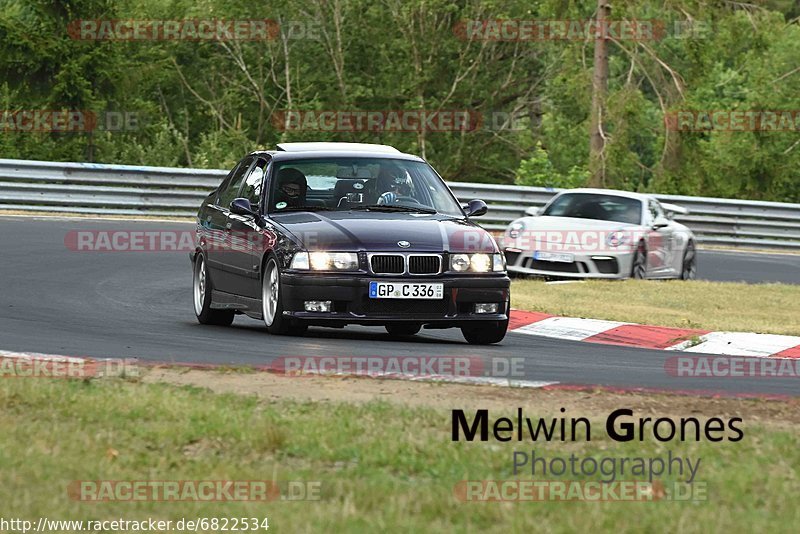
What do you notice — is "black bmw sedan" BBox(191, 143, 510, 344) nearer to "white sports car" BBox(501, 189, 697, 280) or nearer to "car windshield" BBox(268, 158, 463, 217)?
"car windshield" BBox(268, 158, 463, 217)

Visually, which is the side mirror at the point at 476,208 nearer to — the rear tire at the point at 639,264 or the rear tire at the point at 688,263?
the rear tire at the point at 639,264

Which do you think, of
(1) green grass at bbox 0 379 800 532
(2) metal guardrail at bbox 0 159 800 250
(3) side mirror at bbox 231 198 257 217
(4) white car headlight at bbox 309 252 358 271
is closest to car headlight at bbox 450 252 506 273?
(4) white car headlight at bbox 309 252 358 271

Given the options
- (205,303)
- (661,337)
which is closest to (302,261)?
(205,303)

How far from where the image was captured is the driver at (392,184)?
12625 mm

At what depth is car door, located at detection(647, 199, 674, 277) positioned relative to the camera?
20.9 meters

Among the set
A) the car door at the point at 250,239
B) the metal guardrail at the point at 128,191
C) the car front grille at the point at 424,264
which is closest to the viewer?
the car front grille at the point at 424,264

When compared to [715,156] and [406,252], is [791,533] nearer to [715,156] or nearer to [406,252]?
[406,252]

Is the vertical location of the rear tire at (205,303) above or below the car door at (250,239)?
below

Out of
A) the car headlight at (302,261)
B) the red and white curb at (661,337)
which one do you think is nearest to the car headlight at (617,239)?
the red and white curb at (661,337)

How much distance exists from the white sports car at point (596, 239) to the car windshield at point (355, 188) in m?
7.17

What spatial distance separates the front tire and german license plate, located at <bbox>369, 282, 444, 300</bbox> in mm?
708

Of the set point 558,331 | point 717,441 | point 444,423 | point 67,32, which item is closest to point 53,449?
point 444,423

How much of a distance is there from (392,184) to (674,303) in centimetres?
553

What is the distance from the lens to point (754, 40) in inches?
1334
